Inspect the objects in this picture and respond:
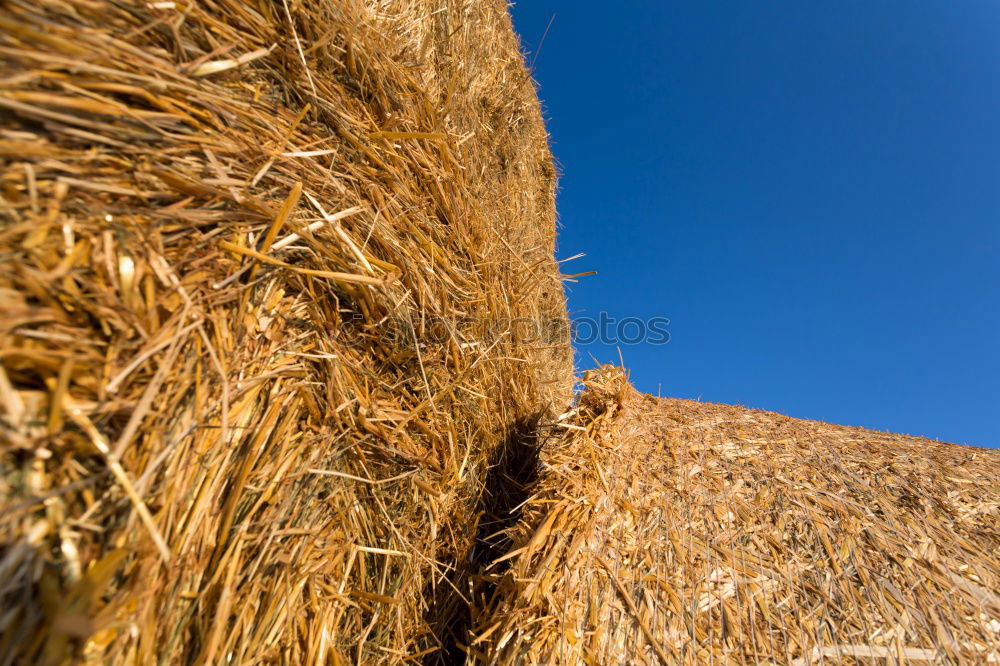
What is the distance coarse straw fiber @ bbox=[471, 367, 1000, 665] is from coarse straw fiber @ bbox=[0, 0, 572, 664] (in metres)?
0.32

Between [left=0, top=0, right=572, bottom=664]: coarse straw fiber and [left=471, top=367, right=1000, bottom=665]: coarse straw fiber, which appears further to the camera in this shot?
[left=471, top=367, right=1000, bottom=665]: coarse straw fiber

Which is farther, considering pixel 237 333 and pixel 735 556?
pixel 735 556

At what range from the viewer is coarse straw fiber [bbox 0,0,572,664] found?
0.58m

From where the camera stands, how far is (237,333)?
822mm

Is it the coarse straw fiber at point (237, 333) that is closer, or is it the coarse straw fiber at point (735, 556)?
the coarse straw fiber at point (237, 333)

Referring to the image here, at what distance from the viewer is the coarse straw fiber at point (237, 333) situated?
58 centimetres

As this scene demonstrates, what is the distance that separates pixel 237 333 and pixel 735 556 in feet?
4.25

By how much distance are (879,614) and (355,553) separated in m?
1.26

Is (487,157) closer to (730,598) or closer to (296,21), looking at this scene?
(296,21)

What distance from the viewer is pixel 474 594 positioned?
134 centimetres

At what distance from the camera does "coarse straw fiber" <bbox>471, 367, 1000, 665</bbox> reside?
3.56ft

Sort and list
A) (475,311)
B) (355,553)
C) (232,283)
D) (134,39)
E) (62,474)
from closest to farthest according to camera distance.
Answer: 1. (62,474)
2. (134,39)
3. (232,283)
4. (355,553)
5. (475,311)

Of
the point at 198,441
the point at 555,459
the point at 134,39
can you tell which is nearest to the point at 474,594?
the point at 555,459

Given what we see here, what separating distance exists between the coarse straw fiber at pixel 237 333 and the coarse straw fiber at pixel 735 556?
32 cm
